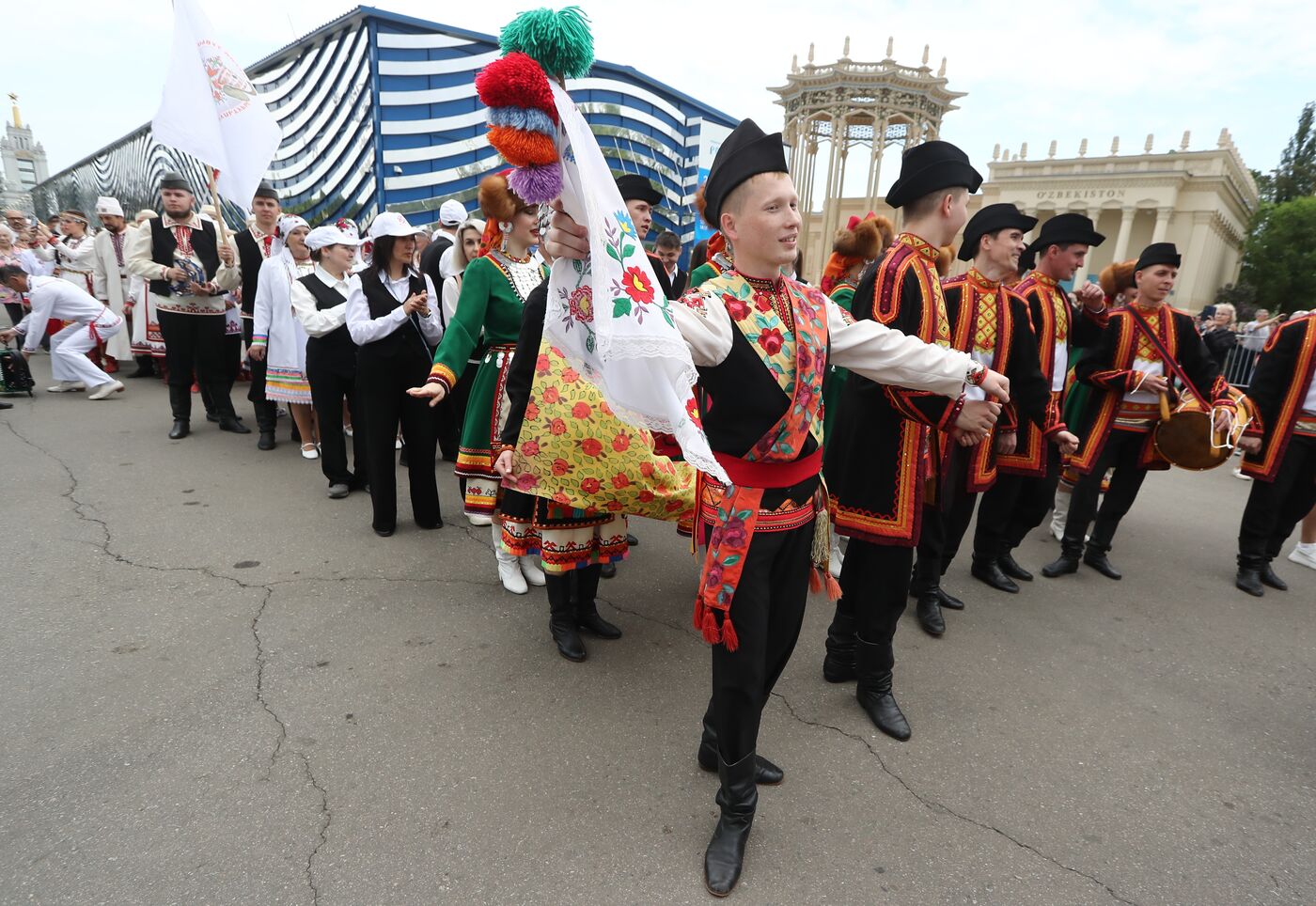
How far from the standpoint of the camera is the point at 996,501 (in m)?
3.99

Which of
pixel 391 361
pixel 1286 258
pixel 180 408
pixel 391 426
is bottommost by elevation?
pixel 180 408

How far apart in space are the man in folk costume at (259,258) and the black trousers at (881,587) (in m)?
5.56

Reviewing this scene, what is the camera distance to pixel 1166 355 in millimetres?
4090

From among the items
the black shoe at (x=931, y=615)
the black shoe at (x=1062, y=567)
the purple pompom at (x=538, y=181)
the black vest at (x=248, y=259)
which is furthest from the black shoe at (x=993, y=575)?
the black vest at (x=248, y=259)

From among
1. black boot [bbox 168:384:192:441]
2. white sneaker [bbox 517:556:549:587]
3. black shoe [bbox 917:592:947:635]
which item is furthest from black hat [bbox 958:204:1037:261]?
black boot [bbox 168:384:192:441]

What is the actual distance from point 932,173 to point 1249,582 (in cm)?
375

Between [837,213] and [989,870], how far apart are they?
3686 cm

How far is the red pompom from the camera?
1330 millimetres

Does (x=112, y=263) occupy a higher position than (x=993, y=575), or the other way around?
(x=112, y=263)

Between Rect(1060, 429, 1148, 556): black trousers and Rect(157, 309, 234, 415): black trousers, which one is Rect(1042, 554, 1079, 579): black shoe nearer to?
Rect(1060, 429, 1148, 556): black trousers

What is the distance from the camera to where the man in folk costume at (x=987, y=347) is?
3.07m

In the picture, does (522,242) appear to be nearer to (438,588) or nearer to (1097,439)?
(438,588)

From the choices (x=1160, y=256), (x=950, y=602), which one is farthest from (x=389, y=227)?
(x=1160, y=256)

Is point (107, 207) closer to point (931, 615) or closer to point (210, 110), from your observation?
point (210, 110)
